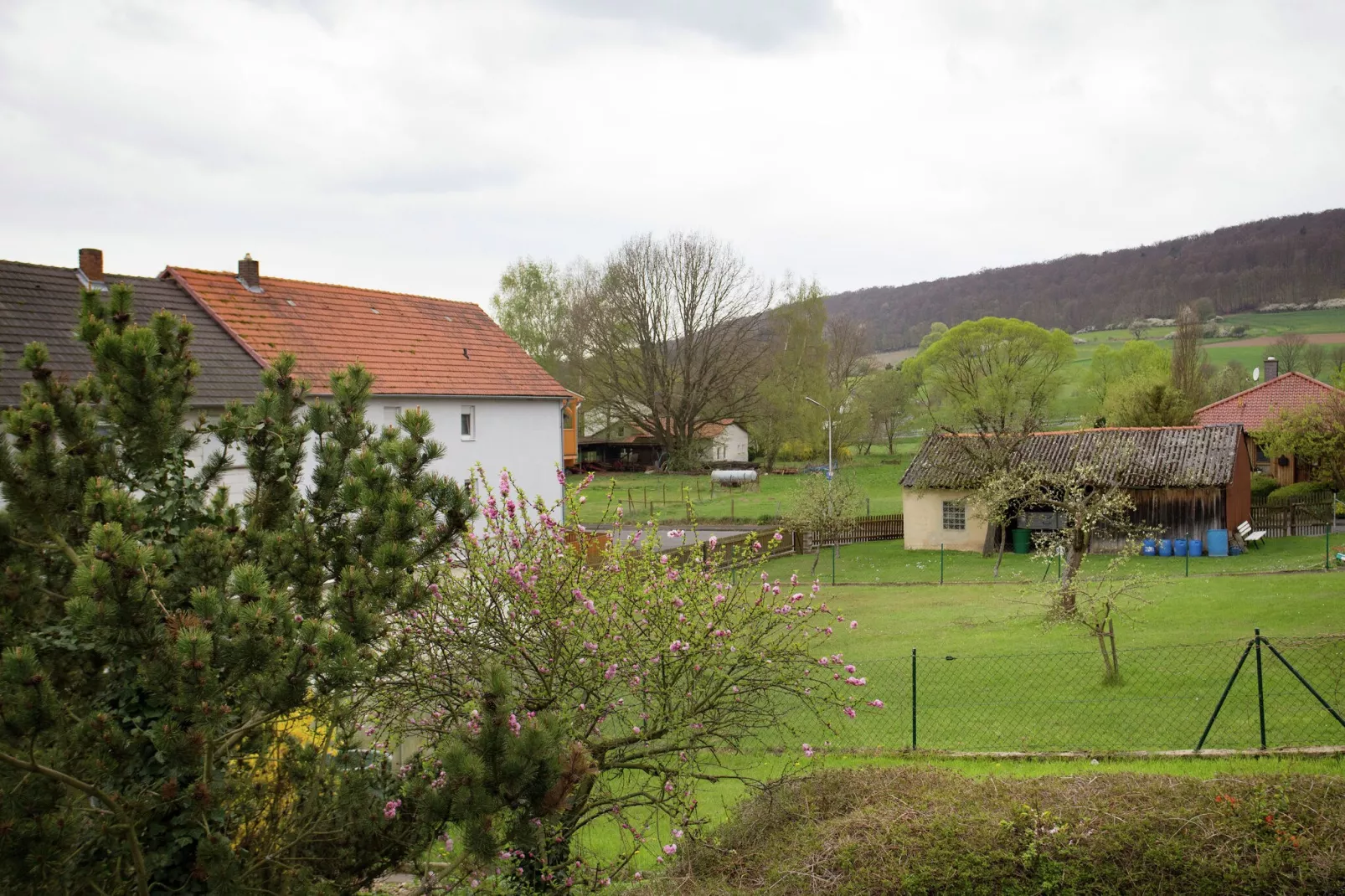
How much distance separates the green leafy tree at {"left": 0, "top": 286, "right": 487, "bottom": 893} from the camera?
486 cm

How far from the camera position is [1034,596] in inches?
921

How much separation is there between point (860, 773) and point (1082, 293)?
107 meters

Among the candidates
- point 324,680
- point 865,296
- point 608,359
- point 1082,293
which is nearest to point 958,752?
point 324,680

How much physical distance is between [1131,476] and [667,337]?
39975mm

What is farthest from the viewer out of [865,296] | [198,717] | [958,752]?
[865,296]

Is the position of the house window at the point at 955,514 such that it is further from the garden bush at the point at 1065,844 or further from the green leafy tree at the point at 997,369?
the garden bush at the point at 1065,844

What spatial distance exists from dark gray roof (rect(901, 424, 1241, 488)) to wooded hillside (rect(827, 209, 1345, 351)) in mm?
66581

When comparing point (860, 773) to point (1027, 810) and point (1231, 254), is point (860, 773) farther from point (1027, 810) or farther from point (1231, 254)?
point (1231, 254)

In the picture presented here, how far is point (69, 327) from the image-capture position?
67.5ft

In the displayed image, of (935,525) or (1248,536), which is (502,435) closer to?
(935,525)

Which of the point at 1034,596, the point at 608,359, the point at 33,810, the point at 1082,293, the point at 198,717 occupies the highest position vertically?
the point at 1082,293

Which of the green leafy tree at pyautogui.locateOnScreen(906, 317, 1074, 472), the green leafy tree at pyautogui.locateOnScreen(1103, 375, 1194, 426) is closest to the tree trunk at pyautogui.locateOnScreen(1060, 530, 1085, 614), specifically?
the green leafy tree at pyautogui.locateOnScreen(1103, 375, 1194, 426)

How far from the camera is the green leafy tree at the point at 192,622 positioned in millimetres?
4859

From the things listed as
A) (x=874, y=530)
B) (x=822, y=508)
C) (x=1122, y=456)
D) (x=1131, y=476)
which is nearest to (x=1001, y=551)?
(x=1131, y=476)
